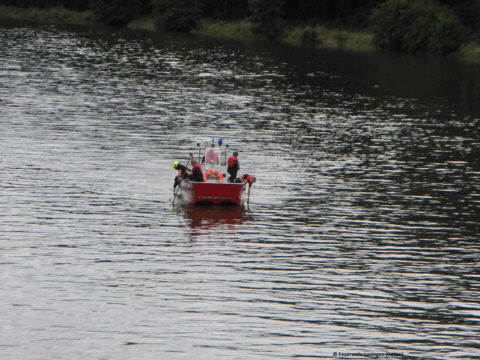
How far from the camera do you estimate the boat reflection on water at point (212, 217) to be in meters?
31.9

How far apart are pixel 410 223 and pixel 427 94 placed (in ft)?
136

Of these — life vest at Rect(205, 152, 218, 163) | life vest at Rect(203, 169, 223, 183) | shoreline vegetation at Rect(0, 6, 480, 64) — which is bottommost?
life vest at Rect(203, 169, 223, 183)

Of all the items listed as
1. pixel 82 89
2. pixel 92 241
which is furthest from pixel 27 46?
pixel 92 241

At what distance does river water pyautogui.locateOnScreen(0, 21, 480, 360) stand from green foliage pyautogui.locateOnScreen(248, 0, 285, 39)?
55349 millimetres

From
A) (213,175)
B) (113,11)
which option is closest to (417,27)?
(113,11)

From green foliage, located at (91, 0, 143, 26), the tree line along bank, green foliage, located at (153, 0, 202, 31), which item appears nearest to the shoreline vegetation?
the tree line along bank

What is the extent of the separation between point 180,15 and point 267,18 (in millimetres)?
15898

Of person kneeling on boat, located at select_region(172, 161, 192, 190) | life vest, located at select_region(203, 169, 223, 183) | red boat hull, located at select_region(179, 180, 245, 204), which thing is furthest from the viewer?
life vest, located at select_region(203, 169, 223, 183)

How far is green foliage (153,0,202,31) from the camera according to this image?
438 ft

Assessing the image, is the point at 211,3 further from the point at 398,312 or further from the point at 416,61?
the point at 398,312

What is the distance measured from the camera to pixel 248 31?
128125 mm

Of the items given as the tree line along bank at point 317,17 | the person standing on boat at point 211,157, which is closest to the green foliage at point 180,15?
the tree line along bank at point 317,17

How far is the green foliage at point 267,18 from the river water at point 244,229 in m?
55.3

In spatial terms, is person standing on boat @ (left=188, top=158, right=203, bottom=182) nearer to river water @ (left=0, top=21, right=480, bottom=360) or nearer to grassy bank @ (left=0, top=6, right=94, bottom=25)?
river water @ (left=0, top=21, right=480, bottom=360)
